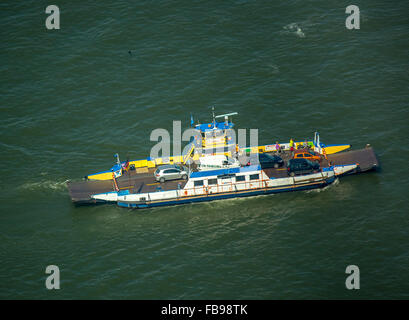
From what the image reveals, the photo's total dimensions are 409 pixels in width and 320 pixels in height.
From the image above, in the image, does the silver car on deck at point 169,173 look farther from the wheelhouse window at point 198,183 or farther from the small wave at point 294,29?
the small wave at point 294,29

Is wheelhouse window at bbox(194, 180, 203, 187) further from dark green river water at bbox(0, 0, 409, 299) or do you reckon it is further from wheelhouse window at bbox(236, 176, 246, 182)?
wheelhouse window at bbox(236, 176, 246, 182)

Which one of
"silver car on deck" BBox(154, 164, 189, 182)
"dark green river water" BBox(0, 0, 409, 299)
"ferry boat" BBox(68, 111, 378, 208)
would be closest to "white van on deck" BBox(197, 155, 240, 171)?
"ferry boat" BBox(68, 111, 378, 208)

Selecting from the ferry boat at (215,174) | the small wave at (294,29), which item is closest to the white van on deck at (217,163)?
the ferry boat at (215,174)

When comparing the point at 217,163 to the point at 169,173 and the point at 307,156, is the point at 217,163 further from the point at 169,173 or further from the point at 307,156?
the point at 307,156

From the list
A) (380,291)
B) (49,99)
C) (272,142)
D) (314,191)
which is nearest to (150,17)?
(49,99)

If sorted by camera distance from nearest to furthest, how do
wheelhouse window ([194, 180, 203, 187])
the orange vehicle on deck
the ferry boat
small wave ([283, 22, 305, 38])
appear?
the ferry boat
wheelhouse window ([194, 180, 203, 187])
the orange vehicle on deck
small wave ([283, 22, 305, 38])

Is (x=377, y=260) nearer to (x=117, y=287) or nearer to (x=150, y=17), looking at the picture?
(x=117, y=287)
